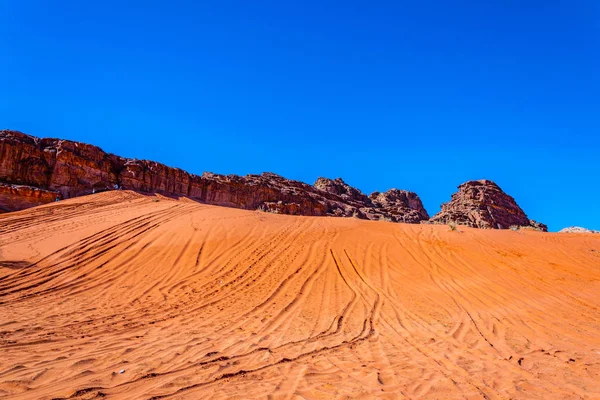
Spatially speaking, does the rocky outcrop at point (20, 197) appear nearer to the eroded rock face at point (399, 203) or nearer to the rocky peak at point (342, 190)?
the rocky peak at point (342, 190)

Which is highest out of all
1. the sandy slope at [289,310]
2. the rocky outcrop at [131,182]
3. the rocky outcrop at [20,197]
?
the rocky outcrop at [131,182]

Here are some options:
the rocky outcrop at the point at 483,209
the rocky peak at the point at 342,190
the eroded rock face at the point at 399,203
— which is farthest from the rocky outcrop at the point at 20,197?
the eroded rock face at the point at 399,203

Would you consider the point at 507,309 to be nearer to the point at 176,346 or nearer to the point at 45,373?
the point at 176,346

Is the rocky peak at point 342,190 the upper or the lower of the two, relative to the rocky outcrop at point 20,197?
upper

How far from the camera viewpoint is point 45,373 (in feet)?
12.0

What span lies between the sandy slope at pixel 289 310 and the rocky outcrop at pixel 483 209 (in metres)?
27.1

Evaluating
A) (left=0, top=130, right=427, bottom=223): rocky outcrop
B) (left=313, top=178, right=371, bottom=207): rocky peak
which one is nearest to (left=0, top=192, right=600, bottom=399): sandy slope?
(left=0, top=130, right=427, bottom=223): rocky outcrop

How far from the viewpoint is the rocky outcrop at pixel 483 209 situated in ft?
134

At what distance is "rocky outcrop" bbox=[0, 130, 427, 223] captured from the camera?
21766 mm

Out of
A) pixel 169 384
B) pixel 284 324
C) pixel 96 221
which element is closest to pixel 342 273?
pixel 284 324

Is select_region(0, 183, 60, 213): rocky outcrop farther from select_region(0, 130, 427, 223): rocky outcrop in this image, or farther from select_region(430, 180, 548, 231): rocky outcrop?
select_region(430, 180, 548, 231): rocky outcrop

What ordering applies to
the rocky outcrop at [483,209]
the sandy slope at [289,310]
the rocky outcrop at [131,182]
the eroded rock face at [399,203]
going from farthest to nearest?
the eroded rock face at [399,203]
the rocky outcrop at [483,209]
the rocky outcrop at [131,182]
the sandy slope at [289,310]

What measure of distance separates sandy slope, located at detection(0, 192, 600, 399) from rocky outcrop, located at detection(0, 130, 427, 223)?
869cm

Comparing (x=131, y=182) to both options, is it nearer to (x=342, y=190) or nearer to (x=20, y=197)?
(x=20, y=197)
